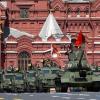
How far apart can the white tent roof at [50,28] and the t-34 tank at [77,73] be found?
3196cm

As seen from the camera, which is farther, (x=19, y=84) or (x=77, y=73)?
(x=19, y=84)

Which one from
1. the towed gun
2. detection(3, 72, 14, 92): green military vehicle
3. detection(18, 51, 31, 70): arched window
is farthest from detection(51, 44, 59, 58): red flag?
the towed gun

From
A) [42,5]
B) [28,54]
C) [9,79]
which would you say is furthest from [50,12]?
[9,79]

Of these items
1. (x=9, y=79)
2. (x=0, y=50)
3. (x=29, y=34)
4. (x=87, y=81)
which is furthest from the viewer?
(x=29, y=34)

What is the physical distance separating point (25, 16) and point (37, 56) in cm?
861

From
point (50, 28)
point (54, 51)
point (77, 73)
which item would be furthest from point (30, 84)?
point (50, 28)

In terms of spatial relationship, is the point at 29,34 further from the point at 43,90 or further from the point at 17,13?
the point at 43,90

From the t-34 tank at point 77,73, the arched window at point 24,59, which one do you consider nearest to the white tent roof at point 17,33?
the arched window at point 24,59

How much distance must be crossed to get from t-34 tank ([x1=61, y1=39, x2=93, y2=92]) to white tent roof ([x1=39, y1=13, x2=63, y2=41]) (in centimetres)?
3196

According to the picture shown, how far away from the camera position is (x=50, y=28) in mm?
74500

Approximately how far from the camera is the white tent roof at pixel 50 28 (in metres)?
73.3

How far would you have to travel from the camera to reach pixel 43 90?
4038 centimetres

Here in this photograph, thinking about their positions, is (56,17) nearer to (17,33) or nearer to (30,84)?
(17,33)

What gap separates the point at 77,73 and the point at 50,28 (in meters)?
35.8
